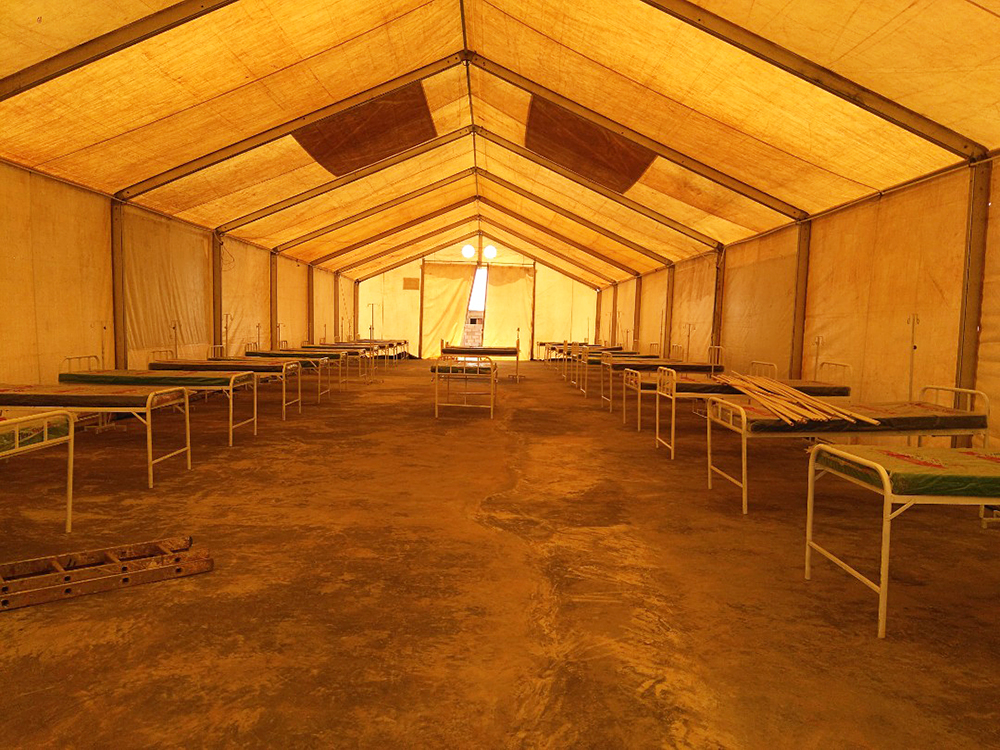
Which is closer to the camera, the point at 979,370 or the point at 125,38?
the point at 125,38

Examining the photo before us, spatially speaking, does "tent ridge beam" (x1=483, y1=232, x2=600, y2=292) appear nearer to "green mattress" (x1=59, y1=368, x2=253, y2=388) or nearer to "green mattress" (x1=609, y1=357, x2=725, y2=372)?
"green mattress" (x1=609, y1=357, x2=725, y2=372)

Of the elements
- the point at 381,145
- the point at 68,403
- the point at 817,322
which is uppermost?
the point at 381,145

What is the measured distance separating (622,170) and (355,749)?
7195 mm

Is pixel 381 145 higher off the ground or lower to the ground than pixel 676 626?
higher

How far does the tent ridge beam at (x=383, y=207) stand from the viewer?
424 inches

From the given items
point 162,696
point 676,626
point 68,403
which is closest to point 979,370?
point 676,626

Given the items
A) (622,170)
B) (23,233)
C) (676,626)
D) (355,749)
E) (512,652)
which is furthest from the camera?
(622,170)

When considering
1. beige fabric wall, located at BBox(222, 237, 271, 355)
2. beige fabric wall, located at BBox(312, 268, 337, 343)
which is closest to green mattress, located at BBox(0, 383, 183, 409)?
beige fabric wall, located at BBox(222, 237, 271, 355)

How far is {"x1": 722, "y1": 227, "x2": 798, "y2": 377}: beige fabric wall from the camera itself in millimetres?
7336

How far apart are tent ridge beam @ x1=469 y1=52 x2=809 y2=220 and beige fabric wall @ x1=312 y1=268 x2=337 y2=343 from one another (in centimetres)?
876

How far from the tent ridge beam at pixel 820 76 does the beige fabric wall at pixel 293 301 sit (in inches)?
378

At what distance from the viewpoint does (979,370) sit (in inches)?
174

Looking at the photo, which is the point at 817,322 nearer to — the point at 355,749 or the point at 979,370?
the point at 979,370

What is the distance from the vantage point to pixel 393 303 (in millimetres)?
17828
